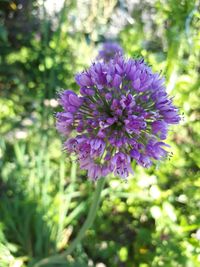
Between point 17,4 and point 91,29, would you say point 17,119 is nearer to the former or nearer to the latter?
point 91,29

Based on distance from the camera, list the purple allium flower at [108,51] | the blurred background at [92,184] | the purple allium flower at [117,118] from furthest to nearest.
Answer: the purple allium flower at [108,51]
the blurred background at [92,184]
the purple allium flower at [117,118]

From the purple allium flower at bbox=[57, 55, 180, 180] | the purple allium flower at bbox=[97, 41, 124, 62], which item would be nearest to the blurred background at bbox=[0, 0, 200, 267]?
A: the purple allium flower at bbox=[97, 41, 124, 62]

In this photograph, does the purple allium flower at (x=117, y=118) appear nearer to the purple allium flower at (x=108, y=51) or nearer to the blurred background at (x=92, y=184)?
the blurred background at (x=92, y=184)

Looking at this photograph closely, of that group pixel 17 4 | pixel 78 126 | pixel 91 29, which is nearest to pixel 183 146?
pixel 78 126

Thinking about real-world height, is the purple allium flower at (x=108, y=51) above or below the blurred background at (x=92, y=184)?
above

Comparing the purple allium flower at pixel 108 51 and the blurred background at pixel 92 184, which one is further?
the purple allium flower at pixel 108 51

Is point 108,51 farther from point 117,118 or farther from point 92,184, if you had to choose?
point 117,118

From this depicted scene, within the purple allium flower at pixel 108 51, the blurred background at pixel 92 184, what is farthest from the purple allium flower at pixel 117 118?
the purple allium flower at pixel 108 51

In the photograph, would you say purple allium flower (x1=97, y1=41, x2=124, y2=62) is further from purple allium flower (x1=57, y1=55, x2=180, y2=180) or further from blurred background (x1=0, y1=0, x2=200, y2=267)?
purple allium flower (x1=57, y1=55, x2=180, y2=180)
